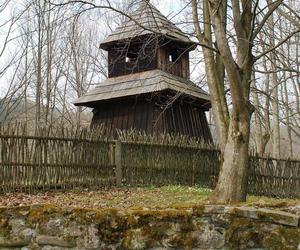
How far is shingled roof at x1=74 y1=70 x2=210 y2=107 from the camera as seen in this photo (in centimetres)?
1758

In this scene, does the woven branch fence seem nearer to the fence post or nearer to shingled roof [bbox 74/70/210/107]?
the fence post

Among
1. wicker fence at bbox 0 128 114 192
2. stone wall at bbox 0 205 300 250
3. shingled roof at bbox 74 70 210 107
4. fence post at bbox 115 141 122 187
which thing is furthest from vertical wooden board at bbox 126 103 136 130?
stone wall at bbox 0 205 300 250

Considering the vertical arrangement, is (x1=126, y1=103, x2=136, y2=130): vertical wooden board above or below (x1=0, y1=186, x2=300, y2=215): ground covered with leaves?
above

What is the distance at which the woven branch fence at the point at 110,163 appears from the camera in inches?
476

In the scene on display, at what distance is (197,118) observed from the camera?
20625 millimetres

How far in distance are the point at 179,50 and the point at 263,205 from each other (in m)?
17.4

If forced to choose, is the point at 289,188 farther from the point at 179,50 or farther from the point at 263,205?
the point at 263,205

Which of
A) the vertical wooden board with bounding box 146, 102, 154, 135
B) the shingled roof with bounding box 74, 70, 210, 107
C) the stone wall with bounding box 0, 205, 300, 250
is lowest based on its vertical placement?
the stone wall with bounding box 0, 205, 300, 250

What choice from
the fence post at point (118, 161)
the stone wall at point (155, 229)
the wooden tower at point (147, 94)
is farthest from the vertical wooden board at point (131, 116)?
the stone wall at point (155, 229)

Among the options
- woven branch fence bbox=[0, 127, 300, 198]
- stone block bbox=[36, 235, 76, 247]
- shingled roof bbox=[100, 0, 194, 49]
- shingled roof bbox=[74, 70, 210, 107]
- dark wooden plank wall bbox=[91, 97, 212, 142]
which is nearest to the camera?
stone block bbox=[36, 235, 76, 247]

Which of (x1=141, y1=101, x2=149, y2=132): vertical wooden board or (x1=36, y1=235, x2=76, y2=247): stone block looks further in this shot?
(x1=141, y1=101, x2=149, y2=132): vertical wooden board

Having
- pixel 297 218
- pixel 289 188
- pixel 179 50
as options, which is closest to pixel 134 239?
pixel 297 218

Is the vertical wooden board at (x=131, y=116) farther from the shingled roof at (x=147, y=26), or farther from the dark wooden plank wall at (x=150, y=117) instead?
the shingled roof at (x=147, y=26)

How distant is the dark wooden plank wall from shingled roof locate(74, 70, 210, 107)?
2.55 feet
